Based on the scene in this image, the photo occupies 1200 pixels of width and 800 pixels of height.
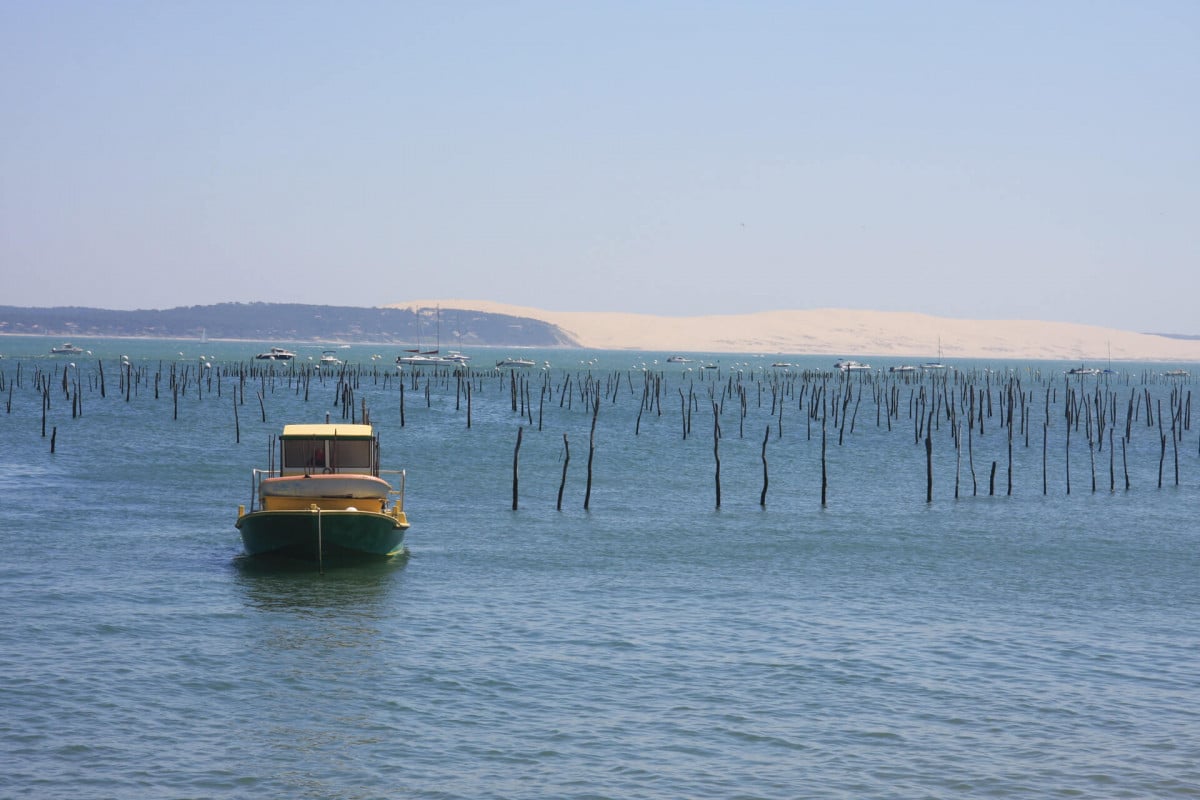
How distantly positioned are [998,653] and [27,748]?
47.0ft

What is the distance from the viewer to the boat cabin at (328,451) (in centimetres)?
2922

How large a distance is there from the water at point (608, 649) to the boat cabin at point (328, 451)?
A: 2393 millimetres

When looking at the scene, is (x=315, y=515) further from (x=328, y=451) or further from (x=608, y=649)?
(x=608, y=649)

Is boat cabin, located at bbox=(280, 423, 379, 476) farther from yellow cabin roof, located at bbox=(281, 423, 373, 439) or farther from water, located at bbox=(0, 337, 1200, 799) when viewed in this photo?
water, located at bbox=(0, 337, 1200, 799)

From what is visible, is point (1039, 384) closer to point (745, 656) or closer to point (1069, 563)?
point (1069, 563)

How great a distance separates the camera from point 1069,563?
102ft

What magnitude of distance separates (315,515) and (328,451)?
2.46 metres

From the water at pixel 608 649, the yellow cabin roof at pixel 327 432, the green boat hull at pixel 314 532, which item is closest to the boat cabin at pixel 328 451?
the yellow cabin roof at pixel 327 432

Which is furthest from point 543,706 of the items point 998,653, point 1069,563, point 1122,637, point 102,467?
point 102,467

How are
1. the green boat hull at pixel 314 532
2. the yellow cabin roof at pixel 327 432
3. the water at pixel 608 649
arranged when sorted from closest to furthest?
the water at pixel 608 649 → the green boat hull at pixel 314 532 → the yellow cabin roof at pixel 327 432

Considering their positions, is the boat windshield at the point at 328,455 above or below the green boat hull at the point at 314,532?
above

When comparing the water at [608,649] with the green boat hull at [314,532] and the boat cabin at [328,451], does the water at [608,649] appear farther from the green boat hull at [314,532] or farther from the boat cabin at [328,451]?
the boat cabin at [328,451]

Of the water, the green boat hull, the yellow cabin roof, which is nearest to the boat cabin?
the yellow cabin roof

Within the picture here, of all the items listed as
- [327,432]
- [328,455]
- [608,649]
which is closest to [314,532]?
[328,455]
